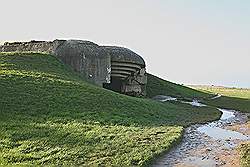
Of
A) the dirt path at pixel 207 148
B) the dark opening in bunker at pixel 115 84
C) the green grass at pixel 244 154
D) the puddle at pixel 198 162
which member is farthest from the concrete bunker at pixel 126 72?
the puddle at pixel 198 162

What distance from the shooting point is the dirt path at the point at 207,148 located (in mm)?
13469

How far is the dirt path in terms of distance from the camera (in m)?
13.5

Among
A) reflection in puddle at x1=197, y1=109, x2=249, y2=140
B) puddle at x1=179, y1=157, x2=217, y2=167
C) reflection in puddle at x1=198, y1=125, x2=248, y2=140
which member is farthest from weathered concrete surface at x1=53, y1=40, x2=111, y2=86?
puddle at x1=179, y1=157, x2=217, y2=167

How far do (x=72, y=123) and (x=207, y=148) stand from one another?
6.50 m

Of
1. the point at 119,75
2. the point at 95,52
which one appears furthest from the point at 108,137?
the point at 119,75

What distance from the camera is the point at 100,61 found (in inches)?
1366

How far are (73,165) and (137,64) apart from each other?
2684cm

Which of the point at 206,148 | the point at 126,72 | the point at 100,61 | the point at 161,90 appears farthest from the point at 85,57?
the point at 206,148

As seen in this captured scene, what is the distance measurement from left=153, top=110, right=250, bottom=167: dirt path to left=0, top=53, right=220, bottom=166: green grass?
20.7 inches

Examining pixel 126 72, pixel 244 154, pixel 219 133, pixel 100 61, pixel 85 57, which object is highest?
pixel 85 57

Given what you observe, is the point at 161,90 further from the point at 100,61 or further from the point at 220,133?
the point at 220,133

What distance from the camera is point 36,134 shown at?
16203mm

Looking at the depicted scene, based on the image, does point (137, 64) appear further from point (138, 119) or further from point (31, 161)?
point (31, 161)

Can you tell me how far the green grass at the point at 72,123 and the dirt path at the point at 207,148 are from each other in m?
0.52
